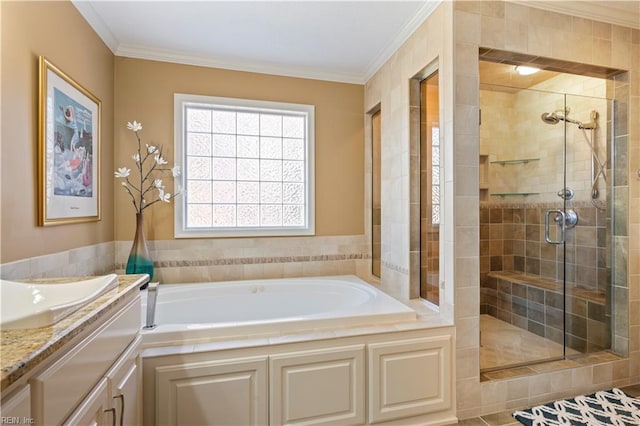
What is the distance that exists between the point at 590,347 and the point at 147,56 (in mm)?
4092

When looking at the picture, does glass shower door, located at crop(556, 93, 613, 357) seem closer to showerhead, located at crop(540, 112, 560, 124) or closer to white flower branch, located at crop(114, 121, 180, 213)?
showerhead, located at crop(540, 112, 560, 124)

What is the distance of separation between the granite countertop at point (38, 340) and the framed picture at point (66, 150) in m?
1.04

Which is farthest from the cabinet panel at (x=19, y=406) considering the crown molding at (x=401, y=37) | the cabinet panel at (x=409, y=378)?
the crown molding at (x=401, y=37)

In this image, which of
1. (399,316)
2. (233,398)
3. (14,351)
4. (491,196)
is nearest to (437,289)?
(399,316)

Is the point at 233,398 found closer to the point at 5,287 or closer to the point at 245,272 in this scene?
the point at 5,287

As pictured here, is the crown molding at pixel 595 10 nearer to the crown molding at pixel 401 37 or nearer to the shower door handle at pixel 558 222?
the crown molding at pixel 401 37

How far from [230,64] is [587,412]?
358 cm

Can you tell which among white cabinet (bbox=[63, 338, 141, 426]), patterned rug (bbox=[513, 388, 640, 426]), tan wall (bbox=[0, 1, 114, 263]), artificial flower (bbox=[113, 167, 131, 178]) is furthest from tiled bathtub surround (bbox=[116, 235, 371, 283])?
patterned rug (bbox=[513, 388, 640, 426])

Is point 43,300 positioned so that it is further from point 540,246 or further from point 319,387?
point 540,246

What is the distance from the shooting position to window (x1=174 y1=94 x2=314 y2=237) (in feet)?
9.23

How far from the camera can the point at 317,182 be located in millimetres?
3084

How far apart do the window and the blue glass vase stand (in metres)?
0.31

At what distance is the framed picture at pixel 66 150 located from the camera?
167cm

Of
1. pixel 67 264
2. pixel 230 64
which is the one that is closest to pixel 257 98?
pixel 230 64
